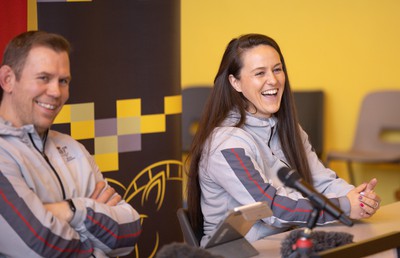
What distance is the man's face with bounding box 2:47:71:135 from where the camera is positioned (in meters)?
2.15

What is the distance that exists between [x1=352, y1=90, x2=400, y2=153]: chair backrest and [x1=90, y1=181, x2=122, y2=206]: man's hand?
3920mm

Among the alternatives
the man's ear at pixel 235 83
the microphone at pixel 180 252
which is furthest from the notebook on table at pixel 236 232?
the man's ear at pixel 235 83

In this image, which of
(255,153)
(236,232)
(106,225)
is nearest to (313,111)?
(255,153)

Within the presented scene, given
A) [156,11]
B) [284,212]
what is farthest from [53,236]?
[156,11]

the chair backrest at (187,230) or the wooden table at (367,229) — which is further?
the chair backrest at (187,230)

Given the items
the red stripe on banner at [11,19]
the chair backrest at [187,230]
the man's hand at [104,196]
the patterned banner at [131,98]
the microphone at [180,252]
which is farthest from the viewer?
the patterned banner at [131,98]

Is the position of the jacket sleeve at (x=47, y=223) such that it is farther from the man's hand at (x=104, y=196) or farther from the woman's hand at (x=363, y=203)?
the woman's hand at (x=363, y=203)

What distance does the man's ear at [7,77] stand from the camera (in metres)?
2.16

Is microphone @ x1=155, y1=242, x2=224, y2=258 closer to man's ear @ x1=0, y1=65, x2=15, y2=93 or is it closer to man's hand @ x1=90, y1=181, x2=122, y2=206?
man's hand @ x1=90, y1=181, x2=122, y2=206

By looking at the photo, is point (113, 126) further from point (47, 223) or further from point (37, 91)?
point (47, 223)

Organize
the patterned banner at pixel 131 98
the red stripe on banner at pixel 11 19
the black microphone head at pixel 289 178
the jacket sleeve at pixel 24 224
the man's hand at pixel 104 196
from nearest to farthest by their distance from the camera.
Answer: the black microphone head at pixel 289 178 → the jacket sleeve at pixel 24 224 → the man's hand at pixel 104 196 → the red stripe on banner at pixel 11 19 → the patterned banner at pixel 131 98

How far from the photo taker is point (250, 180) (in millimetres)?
2643

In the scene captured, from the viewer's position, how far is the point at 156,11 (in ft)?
11.1

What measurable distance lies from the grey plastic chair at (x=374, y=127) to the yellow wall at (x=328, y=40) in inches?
5.0
